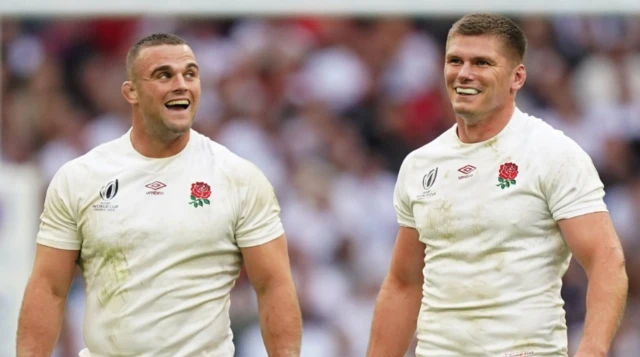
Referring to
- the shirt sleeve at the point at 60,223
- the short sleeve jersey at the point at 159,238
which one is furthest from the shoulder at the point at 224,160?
the shirt sleeve at the point at 60,223

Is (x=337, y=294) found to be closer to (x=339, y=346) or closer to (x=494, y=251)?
(x=339, y=346)

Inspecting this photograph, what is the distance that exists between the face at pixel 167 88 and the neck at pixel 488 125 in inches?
50.8

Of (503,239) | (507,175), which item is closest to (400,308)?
(503,239)

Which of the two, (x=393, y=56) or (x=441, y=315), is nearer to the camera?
(x=441, y=315)

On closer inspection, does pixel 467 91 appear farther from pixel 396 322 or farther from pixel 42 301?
pixel 42 301

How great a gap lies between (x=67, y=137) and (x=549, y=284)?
7.65 meters

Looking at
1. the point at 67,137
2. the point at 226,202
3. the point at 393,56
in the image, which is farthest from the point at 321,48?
the point at 226,202

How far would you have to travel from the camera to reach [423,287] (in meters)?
6.76

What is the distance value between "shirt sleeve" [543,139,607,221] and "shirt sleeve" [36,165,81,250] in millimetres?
2218

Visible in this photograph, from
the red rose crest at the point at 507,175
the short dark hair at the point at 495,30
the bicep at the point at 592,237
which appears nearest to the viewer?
the bicep at the point at 592,237

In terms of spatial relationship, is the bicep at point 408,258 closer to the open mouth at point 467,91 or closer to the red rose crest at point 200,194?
the open mouth at point 467,91

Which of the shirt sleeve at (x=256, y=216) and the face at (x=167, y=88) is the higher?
the face at (x=167, y=88)

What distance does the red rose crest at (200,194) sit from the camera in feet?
22.3

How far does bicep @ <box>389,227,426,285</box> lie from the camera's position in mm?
6859
